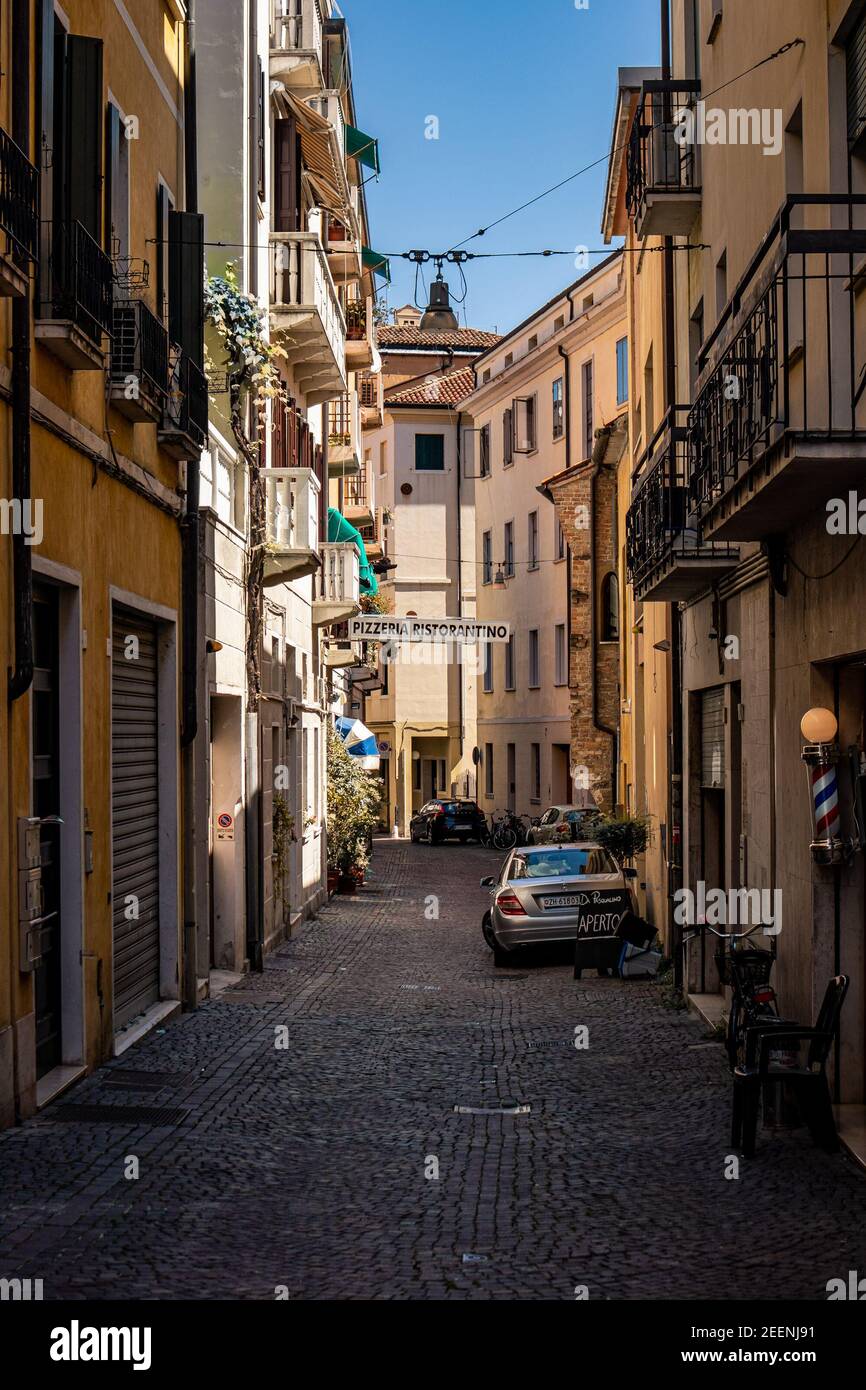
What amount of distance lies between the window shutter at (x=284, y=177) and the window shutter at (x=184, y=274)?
8596 mm

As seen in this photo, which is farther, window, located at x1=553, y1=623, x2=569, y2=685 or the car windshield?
window, located at x1=553, y1=623, x2=569, y2=685

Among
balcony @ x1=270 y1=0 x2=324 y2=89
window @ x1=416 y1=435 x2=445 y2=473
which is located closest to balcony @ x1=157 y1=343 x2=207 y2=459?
balcony @ x1=270 y1=0 x2=324 y2=89

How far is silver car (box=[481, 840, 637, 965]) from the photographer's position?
19.3 meters

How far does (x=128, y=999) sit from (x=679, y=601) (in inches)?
277

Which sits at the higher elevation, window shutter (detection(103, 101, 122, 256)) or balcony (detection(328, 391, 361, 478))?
balcony (detection(328, 391, 361, 478))

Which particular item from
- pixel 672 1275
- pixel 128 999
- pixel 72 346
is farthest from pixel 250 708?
pixel 672 1275

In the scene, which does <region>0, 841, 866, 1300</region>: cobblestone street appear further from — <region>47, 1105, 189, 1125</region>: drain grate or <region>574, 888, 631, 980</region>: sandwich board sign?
<region>574, 888, 631, 980</region>: sandwich board sign

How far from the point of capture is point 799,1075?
9102 millimetres

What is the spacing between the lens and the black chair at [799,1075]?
9016 mm

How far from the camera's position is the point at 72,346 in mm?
9859

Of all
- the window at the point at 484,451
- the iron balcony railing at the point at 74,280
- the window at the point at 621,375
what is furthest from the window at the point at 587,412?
the iron balcony railing at the point at 74,280

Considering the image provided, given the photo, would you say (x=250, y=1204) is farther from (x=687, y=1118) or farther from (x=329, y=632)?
(x=329, y=632)

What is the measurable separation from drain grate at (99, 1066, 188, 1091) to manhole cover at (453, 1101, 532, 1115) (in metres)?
1.94

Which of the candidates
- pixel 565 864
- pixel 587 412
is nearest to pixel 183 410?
pixel 565 864
